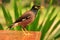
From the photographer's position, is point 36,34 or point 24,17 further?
point 24,17

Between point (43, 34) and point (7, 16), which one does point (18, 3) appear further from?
point (43, 34)

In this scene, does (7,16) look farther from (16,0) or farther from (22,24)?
(22,24)

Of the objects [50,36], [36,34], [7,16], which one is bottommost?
[50,36]

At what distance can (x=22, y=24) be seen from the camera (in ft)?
7.86

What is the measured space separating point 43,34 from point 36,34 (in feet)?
1.61

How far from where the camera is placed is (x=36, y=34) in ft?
7.25

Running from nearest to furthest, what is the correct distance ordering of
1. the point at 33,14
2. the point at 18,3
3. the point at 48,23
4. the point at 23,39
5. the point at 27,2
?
the point at 23,39
the point at 33,14
the point at 48,23
the point at 18,3
the point at 27,2

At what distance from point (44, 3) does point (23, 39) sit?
1219mm

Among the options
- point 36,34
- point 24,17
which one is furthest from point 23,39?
point 24,17

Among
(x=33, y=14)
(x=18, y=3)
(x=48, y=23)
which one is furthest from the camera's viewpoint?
(x=18, y=3)

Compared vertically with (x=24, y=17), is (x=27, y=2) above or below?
below

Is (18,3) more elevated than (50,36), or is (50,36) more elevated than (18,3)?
(18,3)

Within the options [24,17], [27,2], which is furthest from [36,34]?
[27,2]

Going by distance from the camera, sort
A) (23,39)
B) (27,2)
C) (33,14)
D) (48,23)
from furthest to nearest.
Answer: (27,2) → (48,23) → (33,14) → (23,39)
